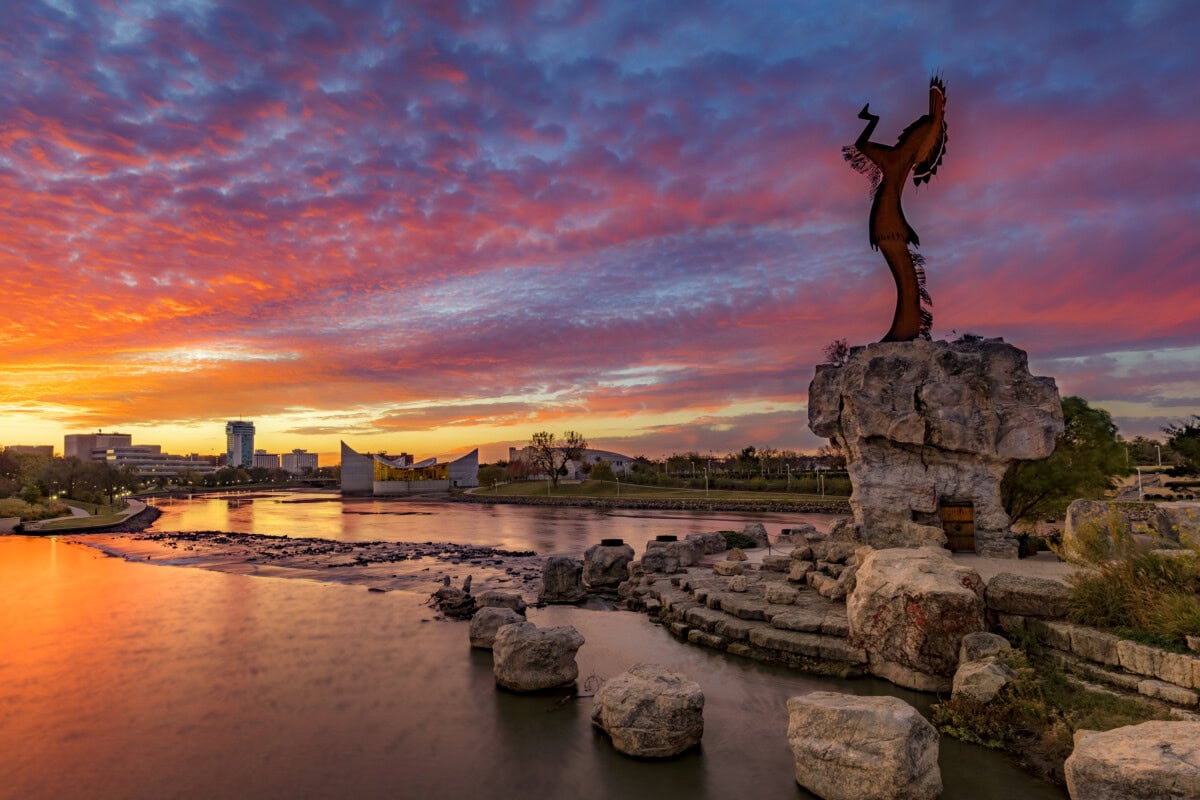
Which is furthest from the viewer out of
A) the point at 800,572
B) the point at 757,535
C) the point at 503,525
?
the point at 503,525

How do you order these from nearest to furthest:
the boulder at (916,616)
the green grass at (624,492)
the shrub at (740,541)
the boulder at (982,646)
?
the boulder at (982,646)
the boulder at (916,616)
the shrub at (740,541)
the green grass at (624,492)

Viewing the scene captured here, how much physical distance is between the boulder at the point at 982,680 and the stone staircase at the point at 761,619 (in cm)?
198

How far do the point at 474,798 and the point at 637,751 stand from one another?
2.06 m

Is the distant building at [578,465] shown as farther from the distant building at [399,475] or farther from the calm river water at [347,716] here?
the calm river water at [347,716]

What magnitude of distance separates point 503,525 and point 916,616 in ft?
126

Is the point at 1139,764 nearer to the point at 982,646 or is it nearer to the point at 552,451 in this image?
the point at 982,646

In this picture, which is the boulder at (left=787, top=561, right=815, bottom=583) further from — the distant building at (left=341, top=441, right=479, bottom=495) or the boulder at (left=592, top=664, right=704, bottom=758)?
the distant building at (left=341, top=441, right=479, bottom=495)

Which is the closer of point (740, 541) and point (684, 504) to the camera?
point (740, 541)

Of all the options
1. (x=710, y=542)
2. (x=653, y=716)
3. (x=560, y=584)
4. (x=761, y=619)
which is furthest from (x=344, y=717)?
(x=710, y=542)

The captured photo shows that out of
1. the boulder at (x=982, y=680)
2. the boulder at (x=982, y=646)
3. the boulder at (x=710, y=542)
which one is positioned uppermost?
the boulder at (x=982, y=646)

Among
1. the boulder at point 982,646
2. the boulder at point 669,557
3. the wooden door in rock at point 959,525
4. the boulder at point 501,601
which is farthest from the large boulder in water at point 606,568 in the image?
the boulder at point 982,646

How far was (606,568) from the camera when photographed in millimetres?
19516

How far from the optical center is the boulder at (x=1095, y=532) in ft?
Result: 32.5

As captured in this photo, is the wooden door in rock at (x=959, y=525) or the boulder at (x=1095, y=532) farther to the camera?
the wooden door in rock at (x=959, y=525)
